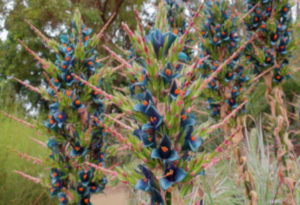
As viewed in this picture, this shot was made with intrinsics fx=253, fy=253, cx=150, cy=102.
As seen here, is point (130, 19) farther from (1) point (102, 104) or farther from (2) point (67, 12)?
(1) point (102, 104)

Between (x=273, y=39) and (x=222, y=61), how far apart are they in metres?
0.65

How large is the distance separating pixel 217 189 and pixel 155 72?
2.21m

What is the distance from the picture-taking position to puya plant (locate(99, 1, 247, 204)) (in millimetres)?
1137

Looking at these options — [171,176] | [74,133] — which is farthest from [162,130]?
[74,133]

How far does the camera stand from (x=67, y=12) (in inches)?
433

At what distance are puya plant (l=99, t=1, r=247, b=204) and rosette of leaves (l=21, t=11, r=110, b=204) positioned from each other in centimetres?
104

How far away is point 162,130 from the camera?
3.83 feet

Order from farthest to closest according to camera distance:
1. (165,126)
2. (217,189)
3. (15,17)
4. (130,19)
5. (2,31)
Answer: (2,31)
(130,19)
(15,17)
(217,189)
(165,126)

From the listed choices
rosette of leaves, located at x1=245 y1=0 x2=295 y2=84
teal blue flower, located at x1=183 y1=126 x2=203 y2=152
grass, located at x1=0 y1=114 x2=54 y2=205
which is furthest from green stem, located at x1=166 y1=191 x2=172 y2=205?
grass, located at x1=0 y1=114 x2=54 y2=205

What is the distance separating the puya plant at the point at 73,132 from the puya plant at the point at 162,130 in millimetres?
1065

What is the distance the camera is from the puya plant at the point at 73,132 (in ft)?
7.39

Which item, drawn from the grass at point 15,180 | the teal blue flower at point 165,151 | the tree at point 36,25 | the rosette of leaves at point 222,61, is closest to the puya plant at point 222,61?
the rosette of leaves at point 222,61

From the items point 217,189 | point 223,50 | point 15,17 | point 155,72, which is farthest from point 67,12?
point 155,72

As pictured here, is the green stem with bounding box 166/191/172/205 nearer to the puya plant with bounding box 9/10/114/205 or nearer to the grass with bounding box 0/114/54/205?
the puya plant with bounding box 9/10/114/205
